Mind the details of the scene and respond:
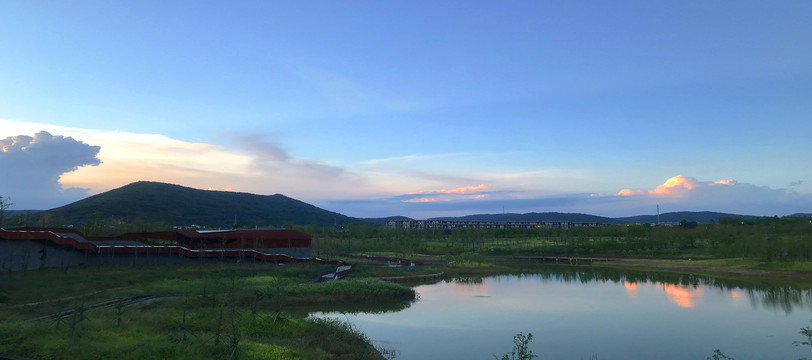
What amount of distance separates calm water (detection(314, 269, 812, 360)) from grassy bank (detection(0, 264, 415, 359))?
4.13m

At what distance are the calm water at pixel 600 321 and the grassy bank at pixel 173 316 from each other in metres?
4.13

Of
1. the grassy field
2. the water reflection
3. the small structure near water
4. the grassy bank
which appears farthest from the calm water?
the small structure near water

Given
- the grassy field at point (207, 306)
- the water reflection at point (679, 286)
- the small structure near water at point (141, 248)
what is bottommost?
the water reflection at point (679, 286)

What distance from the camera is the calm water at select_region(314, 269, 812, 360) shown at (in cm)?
2464

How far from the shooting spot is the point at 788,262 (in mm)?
63594

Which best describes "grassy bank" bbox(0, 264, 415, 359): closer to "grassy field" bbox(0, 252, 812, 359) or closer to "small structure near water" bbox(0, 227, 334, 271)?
"grassy field" bbox(0, 252, 812, 359)

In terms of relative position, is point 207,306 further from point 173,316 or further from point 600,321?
point 600,321

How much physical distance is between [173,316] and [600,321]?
87.6 ft

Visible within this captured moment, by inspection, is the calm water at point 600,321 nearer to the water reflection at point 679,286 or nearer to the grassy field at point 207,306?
→ the water reflection at point 679,286

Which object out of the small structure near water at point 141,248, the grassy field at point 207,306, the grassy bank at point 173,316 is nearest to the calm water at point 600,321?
the grassy field at point 207,306

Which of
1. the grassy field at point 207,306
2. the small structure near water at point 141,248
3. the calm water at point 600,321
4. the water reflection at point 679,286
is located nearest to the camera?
the grassy field at point 207,306

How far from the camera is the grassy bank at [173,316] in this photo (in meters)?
14.6

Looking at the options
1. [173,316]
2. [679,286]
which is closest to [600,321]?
[173,316]

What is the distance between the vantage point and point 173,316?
22.4 metres
